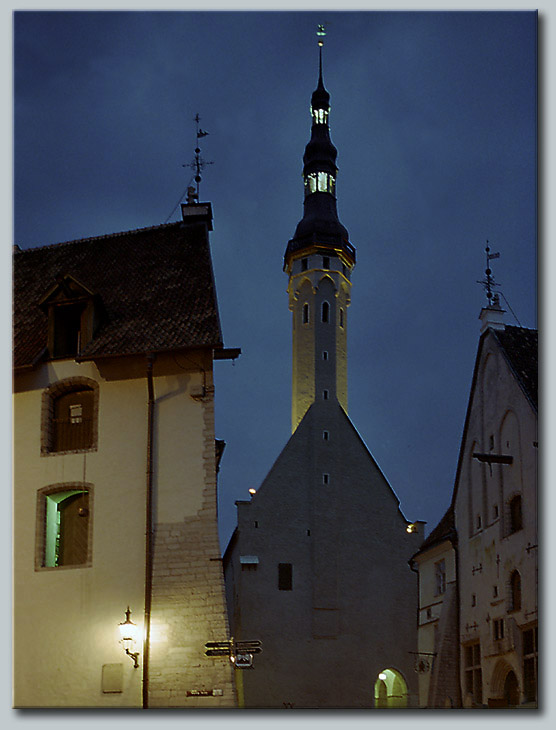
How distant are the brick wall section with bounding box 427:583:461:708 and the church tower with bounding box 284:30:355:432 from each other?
1400cm

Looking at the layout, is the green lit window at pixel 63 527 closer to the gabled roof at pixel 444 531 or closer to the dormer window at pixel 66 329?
the dormer window at pixel 66 329

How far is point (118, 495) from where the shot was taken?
13.8 m

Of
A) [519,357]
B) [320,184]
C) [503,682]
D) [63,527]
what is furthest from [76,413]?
[320,184]

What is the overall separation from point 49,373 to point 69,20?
4997 millimetres

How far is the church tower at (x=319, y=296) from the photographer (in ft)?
106

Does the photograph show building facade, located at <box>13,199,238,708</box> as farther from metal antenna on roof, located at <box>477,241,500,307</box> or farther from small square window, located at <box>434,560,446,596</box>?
small square window, located at <box>434,560,446,596</box>

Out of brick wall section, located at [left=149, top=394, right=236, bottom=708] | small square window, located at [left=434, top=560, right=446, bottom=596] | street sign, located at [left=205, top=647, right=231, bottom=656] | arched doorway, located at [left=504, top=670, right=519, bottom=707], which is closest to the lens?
brick wall section, located at [left=149, top=394, right=236, bottom=708]

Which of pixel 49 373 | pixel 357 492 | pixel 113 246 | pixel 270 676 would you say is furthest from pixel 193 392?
pixel 357 492

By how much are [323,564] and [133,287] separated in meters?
15.4

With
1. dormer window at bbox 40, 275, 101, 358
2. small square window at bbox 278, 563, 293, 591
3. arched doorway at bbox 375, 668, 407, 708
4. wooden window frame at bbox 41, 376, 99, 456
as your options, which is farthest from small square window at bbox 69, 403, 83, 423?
arched doorway at bbox 375, 668, 407, 708

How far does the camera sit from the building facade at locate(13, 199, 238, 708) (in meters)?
12.8

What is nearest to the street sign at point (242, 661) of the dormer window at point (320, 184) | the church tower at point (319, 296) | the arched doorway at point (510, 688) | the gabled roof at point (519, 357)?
the arched doorway at point (510, 688)

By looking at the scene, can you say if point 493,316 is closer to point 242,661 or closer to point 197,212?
point 197,212

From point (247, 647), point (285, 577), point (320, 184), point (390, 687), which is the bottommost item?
point (390, 687)
